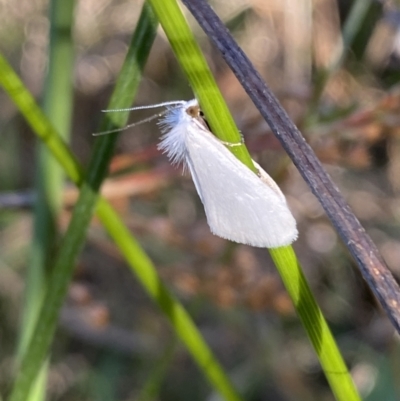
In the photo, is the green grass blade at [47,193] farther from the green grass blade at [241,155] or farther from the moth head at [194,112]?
the green grass blade at [241,155]

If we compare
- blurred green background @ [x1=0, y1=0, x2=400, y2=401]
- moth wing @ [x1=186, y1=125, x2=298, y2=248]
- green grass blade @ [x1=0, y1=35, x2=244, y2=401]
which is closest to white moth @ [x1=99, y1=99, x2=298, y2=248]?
moth wing @ [x1=186, y1=125, x2=298, y2=248]

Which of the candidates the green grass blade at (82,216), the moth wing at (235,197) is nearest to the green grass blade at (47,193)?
the green grass blade at (82,216)

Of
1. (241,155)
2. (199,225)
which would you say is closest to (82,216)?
(241,155)

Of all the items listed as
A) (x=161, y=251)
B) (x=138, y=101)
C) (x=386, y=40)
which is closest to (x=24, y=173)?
(x=138, y=101)

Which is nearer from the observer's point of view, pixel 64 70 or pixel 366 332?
pixel 64 70

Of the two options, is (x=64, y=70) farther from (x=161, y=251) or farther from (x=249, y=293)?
(x=161, y=251)

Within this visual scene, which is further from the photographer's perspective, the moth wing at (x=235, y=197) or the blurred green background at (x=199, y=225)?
the blurred green background at (x=199, y=225)
